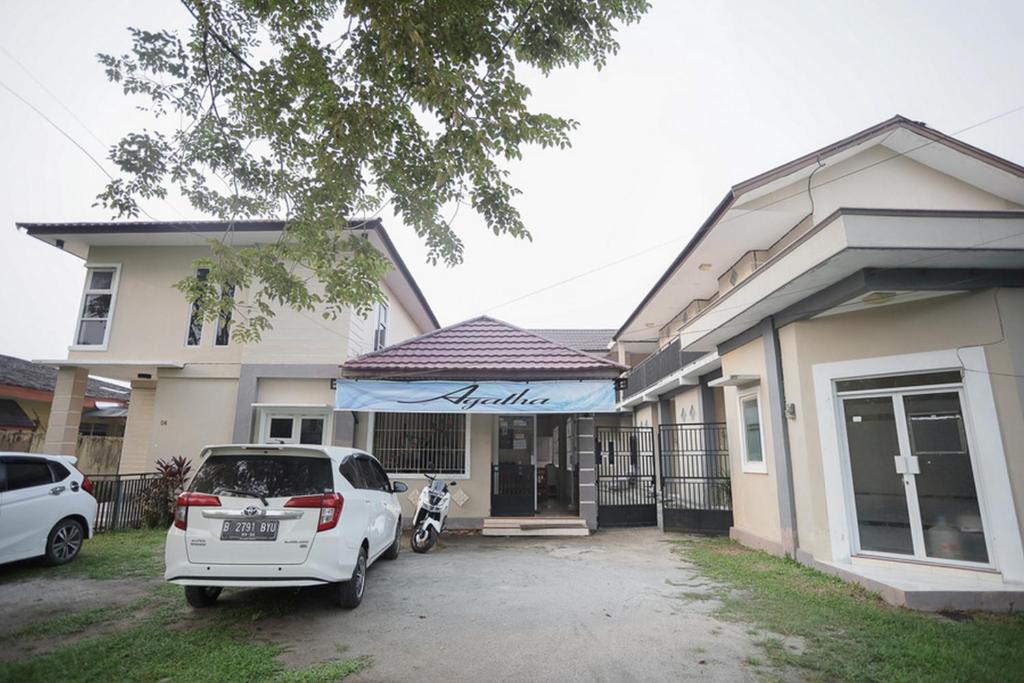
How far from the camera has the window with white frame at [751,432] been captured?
8750mm

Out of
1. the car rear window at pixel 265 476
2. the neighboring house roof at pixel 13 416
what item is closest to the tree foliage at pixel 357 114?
the car rear window at pixel 265 476

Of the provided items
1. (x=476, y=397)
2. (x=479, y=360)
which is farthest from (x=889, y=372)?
(x=479, y=360)

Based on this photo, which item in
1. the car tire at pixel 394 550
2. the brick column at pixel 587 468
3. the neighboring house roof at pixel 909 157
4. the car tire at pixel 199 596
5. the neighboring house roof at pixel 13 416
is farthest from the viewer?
the neighboring house roof at pixel 13 416

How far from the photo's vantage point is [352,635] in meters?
4.46

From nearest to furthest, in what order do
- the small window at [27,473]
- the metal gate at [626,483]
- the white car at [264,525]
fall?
the white car at [264,525] → the small window at [27,473] → the metal gate at [626,483]

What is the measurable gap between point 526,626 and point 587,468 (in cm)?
572

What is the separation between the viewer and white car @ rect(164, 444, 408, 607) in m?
4.52

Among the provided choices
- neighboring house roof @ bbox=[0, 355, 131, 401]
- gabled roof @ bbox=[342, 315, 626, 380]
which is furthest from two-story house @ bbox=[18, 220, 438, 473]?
neighboring house roof @ bbox=[0, 355, 131, 401]

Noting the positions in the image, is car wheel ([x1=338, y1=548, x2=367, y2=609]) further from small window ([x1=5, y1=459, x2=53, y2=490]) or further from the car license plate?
small window ([x1=5, y1=459, x2=53, y2=490])

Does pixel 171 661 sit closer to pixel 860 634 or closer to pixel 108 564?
pixel 108 564

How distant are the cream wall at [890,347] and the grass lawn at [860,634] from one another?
1241mm

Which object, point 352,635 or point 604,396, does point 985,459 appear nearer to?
point 604,396

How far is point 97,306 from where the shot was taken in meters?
11.6

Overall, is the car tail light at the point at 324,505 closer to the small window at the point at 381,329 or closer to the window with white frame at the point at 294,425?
the window with white frame at the point at 294,425
